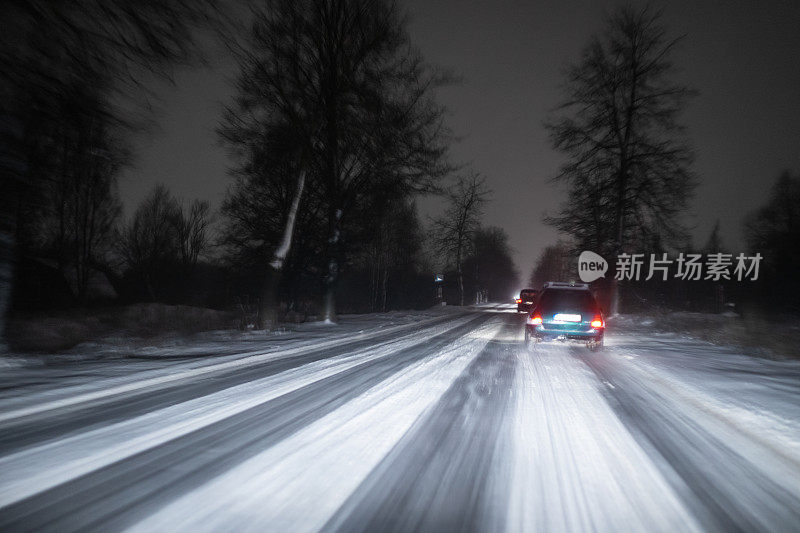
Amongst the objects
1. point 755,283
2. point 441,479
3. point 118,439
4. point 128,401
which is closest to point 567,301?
point 441,479

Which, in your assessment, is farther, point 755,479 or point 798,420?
point 798,420

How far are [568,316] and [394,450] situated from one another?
8098 millimetres

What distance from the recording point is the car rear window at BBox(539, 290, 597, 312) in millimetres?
10762

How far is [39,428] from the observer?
4.18 metres

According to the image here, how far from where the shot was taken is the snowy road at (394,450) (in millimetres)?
2688

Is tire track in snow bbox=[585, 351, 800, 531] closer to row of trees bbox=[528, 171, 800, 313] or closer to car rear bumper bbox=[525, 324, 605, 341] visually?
car rear bumper bbox=[525, 324, 605, 341]

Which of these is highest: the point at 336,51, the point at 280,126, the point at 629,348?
the point at 336,51

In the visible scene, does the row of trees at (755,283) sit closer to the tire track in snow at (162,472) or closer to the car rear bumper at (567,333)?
the car rear bumper at (567,333)

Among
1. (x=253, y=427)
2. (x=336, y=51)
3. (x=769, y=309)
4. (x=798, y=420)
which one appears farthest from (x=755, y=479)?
(x=769, y=309)

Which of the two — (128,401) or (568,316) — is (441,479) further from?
(568,316)

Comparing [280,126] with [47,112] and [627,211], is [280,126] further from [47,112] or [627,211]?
[627,211]

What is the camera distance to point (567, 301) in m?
10.9

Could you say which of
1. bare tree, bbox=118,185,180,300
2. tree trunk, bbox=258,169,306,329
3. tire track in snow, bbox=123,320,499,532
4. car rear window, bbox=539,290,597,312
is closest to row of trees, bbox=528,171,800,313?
car rear window, bbox=539,290,597,312

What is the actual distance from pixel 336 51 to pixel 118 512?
1753 cm
